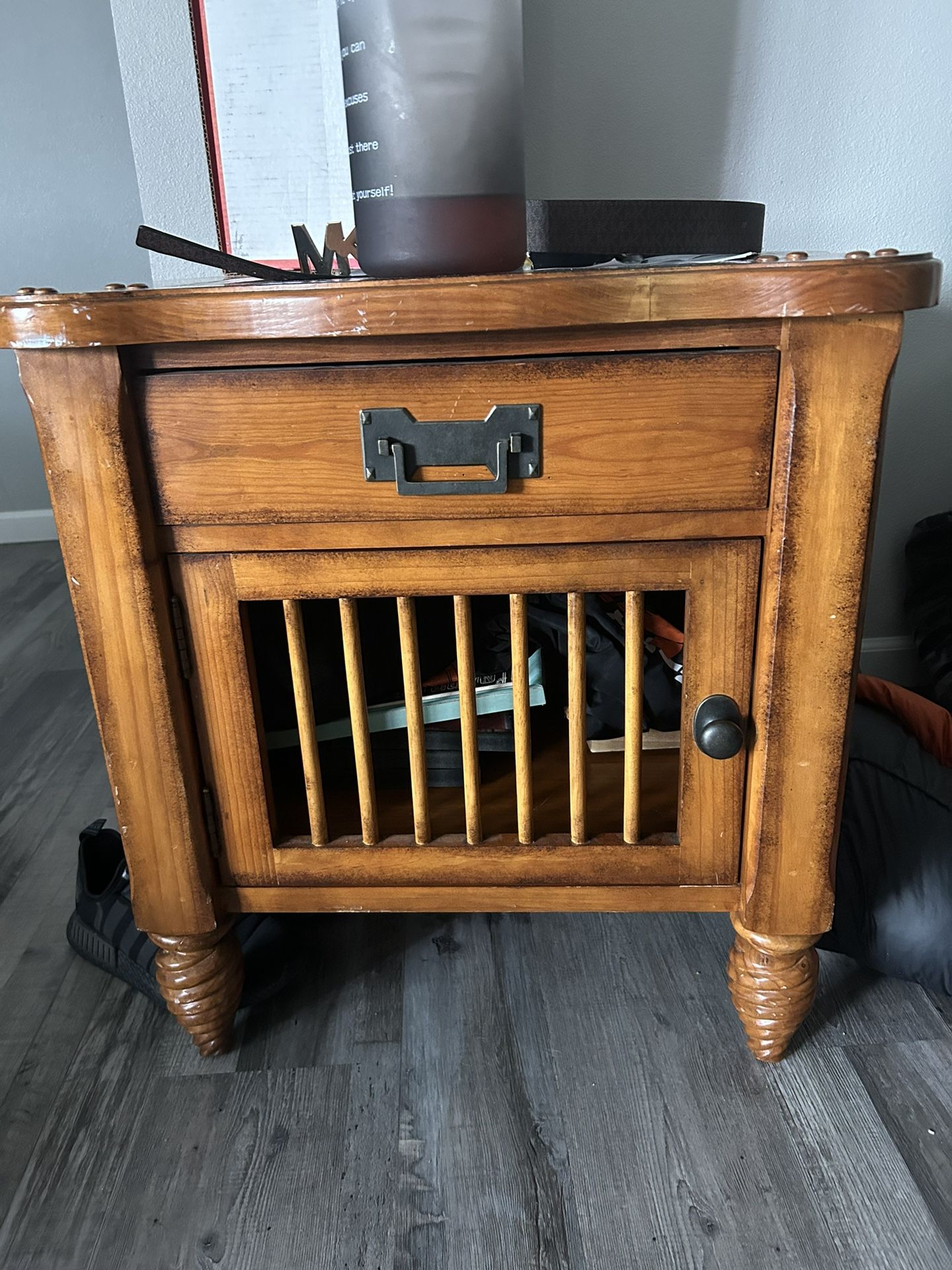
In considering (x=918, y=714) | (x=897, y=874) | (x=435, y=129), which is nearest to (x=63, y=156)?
(x=435, y=129)

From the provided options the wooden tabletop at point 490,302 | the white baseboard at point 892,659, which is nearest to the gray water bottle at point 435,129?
the wooden tabletop at point 490,302

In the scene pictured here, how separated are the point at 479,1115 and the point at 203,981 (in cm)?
28

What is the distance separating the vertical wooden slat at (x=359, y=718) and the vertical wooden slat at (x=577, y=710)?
168mm

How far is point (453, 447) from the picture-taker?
0.68 meters

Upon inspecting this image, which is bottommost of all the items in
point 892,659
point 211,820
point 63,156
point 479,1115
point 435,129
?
point 479,1115

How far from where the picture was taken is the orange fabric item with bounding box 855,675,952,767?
1.12 m

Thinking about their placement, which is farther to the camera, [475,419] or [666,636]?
[666,636]

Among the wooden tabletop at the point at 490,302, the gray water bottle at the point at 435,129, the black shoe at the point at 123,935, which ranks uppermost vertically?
the gray water bottle at the point at 435,129

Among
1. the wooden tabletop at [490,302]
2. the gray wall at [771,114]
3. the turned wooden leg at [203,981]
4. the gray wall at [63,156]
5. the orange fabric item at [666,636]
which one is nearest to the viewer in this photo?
the wooden tabletop at [490,302]

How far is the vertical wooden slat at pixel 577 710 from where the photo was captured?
2.44 ft

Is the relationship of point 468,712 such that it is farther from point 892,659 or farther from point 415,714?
point 892,659

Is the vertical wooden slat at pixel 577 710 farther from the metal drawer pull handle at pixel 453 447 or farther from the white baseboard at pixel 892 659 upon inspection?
the white baseboard at pixel 892 659

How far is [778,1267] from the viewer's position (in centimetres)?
70

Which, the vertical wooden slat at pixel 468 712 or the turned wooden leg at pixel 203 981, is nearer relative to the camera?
the vertical wooden slat at pixel 468 712
